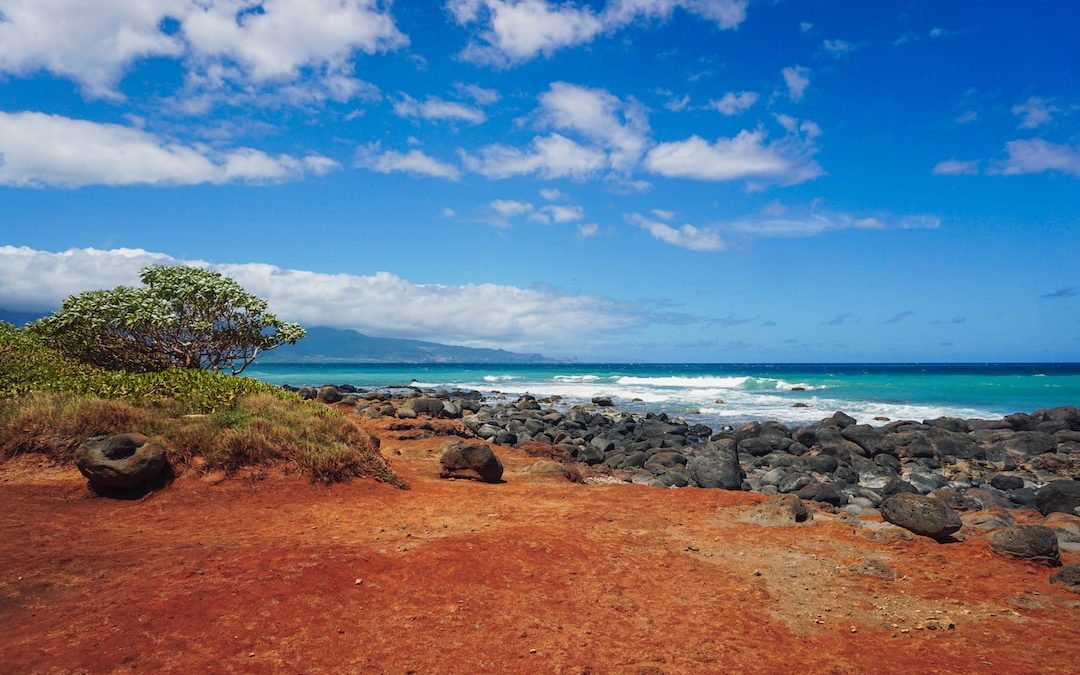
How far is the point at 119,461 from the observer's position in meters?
9.52

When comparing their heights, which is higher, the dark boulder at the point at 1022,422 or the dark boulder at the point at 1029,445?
the dark boulder at the point at 1022,422

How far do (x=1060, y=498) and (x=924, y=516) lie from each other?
664 centimetres

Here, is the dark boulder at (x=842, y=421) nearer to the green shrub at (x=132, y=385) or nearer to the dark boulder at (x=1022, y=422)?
the dark boulder at (x=1022, y=422)

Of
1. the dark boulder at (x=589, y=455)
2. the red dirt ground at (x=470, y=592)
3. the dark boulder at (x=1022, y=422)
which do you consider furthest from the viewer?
the dark boulder at (x=1022, y=422)

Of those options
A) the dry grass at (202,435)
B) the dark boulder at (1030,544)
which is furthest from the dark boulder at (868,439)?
the dry grass at (202,435)

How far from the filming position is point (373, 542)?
817 cm

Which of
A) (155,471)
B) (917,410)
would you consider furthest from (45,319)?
(917,410)

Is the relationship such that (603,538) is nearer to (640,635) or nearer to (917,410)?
(640,635)

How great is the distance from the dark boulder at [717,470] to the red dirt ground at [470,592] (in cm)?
444

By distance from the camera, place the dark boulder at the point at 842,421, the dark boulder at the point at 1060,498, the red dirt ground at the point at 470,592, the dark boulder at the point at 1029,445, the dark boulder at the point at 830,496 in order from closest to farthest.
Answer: the red dirt ground at the point at 470,592 < the dark boulder at the point at 1060,498 < the dark boulder at the point at 830,496 < the dark boulder at the point at 1029,445 < the dark boulder at the point at 842,421

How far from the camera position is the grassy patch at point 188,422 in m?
10.5

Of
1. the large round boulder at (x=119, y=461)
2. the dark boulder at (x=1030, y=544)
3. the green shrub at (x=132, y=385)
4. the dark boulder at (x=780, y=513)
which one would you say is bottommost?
the dark boulder at (x=780, y=513)

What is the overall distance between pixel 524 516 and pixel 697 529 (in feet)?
9.03

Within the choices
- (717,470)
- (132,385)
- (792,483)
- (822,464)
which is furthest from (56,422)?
(822,464)
